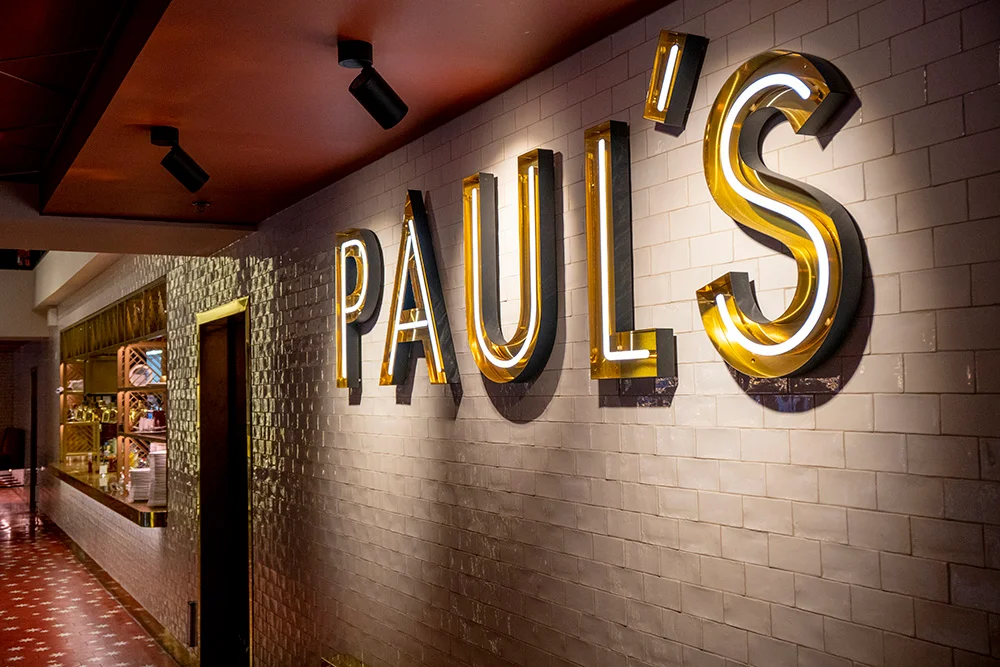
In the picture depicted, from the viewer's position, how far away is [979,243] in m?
1.86

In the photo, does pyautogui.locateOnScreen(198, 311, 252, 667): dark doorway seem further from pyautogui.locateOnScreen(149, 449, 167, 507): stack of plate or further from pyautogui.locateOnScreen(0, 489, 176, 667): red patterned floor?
pyautogui.locateOnScreen(149, 449, 167, 507): stack of plate

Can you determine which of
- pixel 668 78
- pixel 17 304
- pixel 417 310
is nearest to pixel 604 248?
pixel 668 78

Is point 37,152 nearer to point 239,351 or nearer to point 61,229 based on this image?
point 61,229

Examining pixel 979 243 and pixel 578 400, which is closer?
pixel 979 243

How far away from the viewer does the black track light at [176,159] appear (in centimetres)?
371

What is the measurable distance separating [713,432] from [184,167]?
254 cm

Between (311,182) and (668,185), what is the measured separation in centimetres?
256

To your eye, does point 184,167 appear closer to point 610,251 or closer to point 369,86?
point 369,86

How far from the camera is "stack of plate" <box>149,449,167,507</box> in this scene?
7.56m

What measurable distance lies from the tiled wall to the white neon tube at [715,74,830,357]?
0.10m

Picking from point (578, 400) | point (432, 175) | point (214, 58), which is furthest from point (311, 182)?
point (578, 400)

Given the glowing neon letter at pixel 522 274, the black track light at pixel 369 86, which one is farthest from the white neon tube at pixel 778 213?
the black track light at pixel 369 86

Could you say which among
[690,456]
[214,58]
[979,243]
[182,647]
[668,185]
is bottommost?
[182,647]

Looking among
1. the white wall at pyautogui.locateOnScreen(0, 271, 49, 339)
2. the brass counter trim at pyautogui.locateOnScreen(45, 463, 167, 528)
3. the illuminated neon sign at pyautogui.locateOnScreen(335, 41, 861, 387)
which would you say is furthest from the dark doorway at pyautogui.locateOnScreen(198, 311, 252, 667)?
the white wall at pyautogui.locateOnScreen(0, 271, 49, 339)
